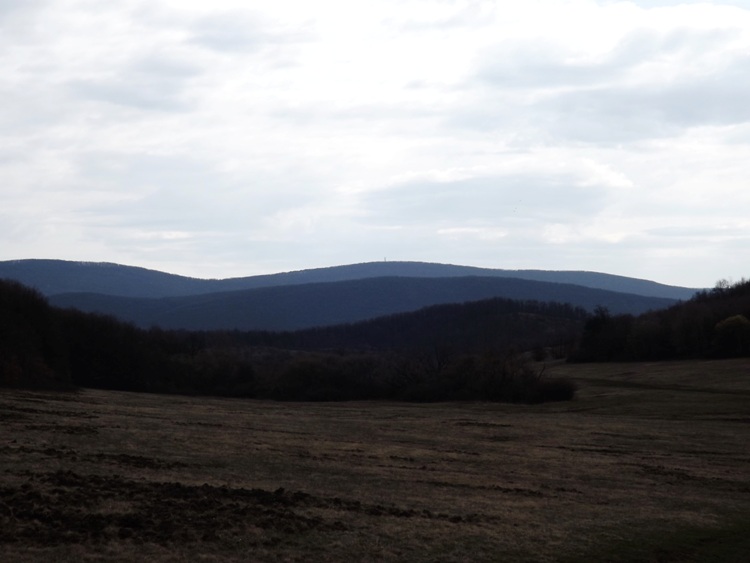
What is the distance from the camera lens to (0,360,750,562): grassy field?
17.5m

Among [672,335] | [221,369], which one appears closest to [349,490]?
[221,369]

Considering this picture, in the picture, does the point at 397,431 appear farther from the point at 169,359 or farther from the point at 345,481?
the point at 169,359

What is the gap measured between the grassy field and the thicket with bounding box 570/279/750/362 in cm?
6935

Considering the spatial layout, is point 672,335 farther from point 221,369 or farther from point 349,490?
point 349,490

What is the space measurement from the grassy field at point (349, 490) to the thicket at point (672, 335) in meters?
69.3

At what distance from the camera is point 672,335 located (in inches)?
5054

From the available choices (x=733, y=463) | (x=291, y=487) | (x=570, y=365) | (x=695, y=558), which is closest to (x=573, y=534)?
(x=695, y=558)

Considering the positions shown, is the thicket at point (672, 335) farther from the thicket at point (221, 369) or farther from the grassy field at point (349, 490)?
the grassy field at point (349, 490)

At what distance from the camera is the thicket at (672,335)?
118 meters

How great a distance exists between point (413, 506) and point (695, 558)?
705 centimetres

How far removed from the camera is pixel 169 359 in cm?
10888

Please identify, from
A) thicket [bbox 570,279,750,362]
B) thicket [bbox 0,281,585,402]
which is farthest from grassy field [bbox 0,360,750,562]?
thicket [bbox 570,279,750,362]

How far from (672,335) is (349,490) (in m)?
112

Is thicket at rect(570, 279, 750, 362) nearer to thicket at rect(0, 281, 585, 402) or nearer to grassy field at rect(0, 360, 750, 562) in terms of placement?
thicket at rect(0, 281, 585, 402)
